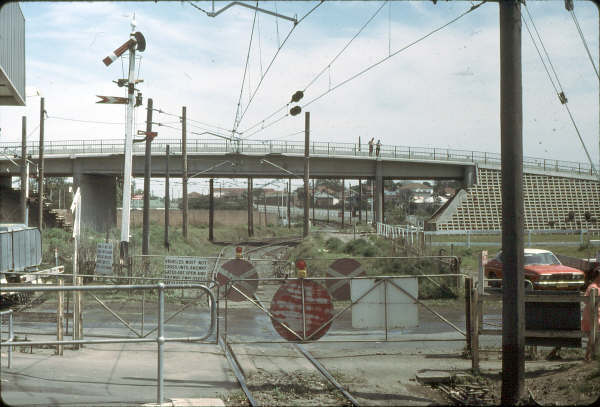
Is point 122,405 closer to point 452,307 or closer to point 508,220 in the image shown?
point 508,220

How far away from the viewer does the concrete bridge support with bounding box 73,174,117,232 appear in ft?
169

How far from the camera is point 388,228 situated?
3847cm

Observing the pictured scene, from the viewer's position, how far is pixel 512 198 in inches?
285

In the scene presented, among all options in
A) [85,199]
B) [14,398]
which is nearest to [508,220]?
[14,398]

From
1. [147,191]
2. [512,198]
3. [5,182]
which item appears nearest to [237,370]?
[512,198]

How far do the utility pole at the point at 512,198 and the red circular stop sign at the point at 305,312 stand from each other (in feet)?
11.2

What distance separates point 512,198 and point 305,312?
4198mm

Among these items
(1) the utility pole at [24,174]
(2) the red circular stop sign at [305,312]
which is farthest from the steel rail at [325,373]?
(1) the utility pole at [24,174]

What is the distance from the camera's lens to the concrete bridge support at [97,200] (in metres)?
51.6

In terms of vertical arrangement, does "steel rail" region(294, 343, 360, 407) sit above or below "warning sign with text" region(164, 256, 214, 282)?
below

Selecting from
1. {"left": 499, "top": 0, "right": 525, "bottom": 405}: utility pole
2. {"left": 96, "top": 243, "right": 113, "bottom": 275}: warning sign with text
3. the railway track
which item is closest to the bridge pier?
{"left": 96, "top": 243, "right": 113, "bottom": 275}: warning sign with text

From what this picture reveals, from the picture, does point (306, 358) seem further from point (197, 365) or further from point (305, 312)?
point (197, 365)

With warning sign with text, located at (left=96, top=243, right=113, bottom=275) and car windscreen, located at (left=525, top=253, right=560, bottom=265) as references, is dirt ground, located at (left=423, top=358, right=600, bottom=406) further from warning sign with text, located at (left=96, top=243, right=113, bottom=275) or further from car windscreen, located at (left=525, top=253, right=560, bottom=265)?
warning sign with text, located at (left=96, top=243, right=113, bottom=275)

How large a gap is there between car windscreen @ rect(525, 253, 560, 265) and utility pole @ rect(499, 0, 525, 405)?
12747 millimetres
